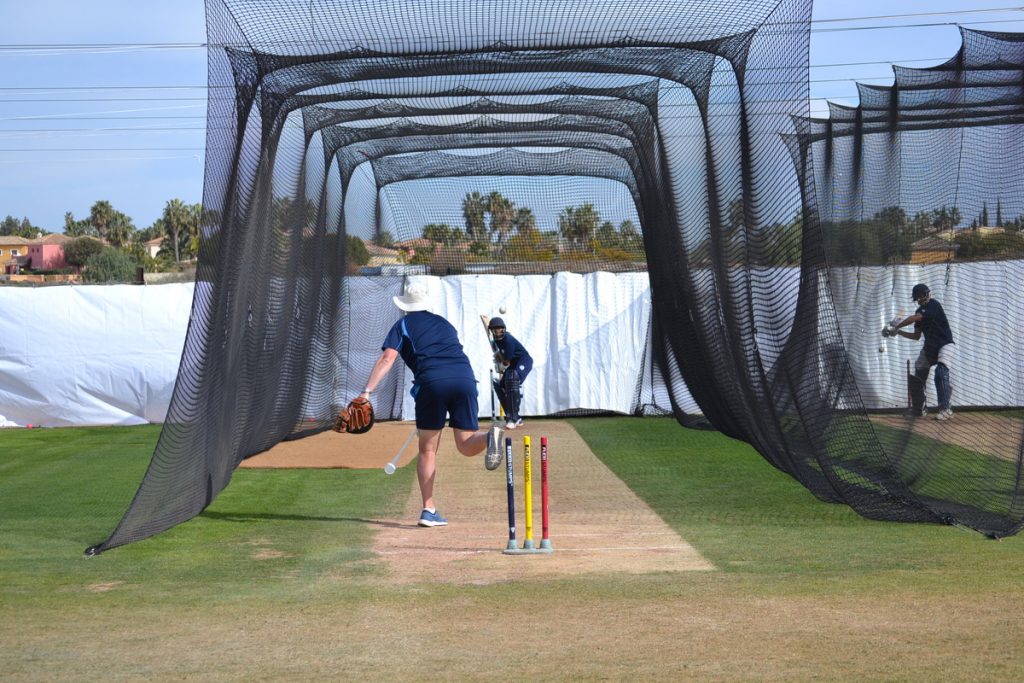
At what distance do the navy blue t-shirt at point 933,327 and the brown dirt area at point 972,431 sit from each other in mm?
819

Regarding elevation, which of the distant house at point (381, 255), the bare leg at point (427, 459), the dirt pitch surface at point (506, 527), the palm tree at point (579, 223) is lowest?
the dirt pitch surface at point (506, 527)

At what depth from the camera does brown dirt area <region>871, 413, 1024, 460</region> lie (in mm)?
11992

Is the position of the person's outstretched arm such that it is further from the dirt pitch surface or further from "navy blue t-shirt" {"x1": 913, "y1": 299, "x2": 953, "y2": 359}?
"navy blue t-shirt" {"x1": 913, "y1": 299, "x2": 953, "y2": 359}

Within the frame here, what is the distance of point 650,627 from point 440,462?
7168 millimetres

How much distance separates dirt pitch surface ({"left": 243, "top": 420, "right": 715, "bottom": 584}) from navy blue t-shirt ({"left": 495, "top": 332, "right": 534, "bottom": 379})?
2.12 meters

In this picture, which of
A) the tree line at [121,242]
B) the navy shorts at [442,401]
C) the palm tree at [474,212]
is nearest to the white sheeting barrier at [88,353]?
the palm tree at [474,212]

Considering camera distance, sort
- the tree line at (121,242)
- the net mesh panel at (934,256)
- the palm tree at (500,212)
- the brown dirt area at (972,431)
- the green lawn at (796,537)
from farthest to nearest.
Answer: the tree line at (121,242) → the palm tree at (500,212) → the brown dirt area at (972,431) → the net mesh panel at (934,256) → the green lawn at (796,537)

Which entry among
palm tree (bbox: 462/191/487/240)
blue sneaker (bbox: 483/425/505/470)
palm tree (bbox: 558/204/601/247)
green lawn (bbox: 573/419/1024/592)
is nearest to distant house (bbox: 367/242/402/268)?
palm tree (bbox: 462/191/487/240)

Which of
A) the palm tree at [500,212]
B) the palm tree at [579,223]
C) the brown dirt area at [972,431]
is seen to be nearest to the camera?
the brown dirt area at [972,431]

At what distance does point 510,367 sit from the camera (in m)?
16.0

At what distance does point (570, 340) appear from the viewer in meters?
18.8

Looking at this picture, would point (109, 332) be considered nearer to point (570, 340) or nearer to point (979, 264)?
point (570, 340)

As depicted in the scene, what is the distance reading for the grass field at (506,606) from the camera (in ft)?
17.3

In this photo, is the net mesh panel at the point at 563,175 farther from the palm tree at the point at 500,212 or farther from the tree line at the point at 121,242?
the tree line at the point at 121,242
